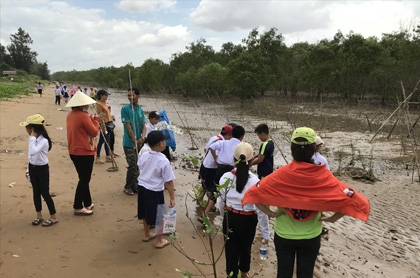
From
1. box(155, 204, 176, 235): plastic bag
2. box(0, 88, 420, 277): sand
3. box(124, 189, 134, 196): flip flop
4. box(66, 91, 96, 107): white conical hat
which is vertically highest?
box(66, 91, 96, 107): white conical hat

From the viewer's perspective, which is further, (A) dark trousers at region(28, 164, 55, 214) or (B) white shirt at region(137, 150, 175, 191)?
(A) dark trousers at region(28, 164, 55, 214)

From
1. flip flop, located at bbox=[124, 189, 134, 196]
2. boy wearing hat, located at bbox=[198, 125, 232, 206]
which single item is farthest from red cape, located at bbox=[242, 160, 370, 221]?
flip flop, located at bbox=[124, 189, 134, 196]

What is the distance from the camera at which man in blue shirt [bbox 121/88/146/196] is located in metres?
5.18


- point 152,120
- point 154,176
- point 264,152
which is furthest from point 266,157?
point 152,120

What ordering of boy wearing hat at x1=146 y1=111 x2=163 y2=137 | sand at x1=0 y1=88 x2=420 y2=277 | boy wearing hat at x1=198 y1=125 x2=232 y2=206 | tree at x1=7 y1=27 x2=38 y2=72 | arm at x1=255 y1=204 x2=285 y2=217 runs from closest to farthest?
1. arm at x1=255 y1=204 x2=285 y2=217
2. sand at x1=0 y1=88 x2=420 y2=277
3. boy wearing hat at x1=198 y1=125 x2=232 y2=206
4. boy wearing hat at x1=146 y1=111 x2=163 y2=137
5. tree at x1=7 y1=27 x2=38 y2=72

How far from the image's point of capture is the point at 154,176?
348 centimetres

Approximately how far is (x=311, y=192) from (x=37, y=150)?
3.56 meters

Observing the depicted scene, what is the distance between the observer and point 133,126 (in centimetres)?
526

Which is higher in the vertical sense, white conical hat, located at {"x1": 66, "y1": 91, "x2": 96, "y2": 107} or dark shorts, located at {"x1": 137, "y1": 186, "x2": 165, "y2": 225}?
white conical hat, located at {"x1": 66, "y1": 91, "x2": 96, "y2": 107}

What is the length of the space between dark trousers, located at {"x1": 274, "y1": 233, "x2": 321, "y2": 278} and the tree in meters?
96.8

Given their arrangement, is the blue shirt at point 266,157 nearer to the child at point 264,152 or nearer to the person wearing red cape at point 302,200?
the child at point 264,152

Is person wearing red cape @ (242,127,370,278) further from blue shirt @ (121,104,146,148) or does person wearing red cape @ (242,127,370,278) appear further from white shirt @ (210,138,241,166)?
blue shirt @ (121,104,146,148)

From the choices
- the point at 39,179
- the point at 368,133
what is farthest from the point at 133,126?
the point at 368,133

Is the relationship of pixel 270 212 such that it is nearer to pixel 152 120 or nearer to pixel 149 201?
pixel 149 201
